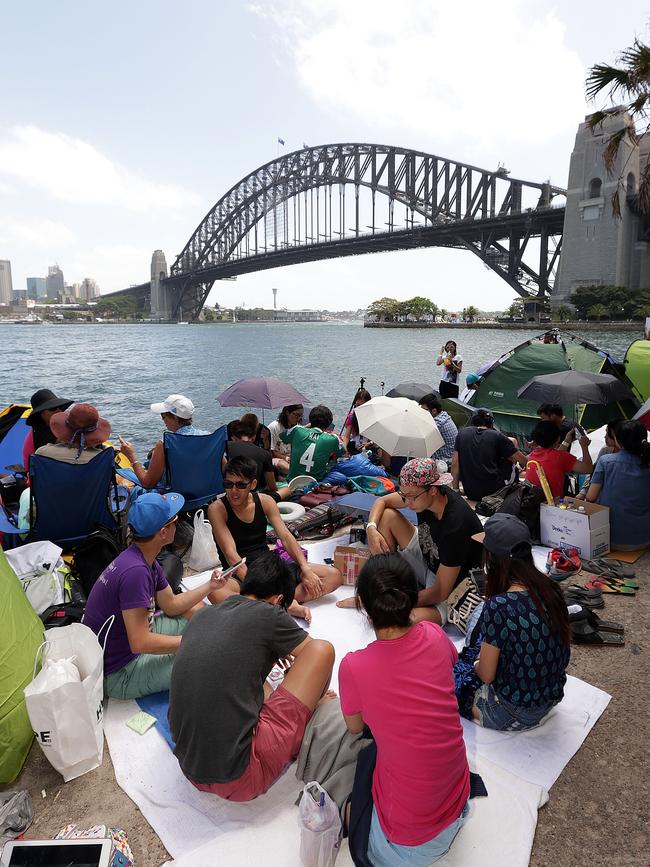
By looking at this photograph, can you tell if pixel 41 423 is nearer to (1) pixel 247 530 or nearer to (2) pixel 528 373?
(1) pixel 247 530

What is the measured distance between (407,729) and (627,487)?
2.93m

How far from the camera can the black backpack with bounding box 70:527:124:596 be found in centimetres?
322

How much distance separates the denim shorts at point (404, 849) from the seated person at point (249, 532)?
58.6 inches

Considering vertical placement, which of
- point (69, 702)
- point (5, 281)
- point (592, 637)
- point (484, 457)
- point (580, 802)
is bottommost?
point (580, 802)

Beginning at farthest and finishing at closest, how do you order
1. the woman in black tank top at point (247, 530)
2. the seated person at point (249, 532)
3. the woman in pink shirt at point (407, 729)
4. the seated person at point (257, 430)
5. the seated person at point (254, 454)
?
the seated person at point (257, 430) < the seated person at point (254, 454) < the woman in black tank top at point (247, 530) < the seated person at point (249, 532) < the woman in pink shirt at point (407, 729)

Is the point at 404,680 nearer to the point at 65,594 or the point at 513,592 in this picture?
the point at 513,592

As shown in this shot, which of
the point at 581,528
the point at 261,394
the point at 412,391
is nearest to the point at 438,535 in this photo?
the point at 581,528

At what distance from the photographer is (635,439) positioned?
374 cm

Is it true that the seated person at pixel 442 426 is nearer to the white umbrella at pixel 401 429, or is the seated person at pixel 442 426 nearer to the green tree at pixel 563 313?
the white umbrella at pixel 401 429

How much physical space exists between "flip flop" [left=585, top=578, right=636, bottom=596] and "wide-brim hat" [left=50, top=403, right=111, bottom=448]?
125 inches

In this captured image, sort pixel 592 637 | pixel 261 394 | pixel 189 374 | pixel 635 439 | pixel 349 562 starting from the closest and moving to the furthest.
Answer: pixel 592 637 < pixel 349 562 < pixel 635 439 < pixel 261 394 < pixel 189 374

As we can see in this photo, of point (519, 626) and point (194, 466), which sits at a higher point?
point (194, 466)

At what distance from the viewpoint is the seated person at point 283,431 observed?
5809 mm

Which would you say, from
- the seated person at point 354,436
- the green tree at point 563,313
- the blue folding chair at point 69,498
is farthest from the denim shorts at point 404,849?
the green tree at point 563,313
